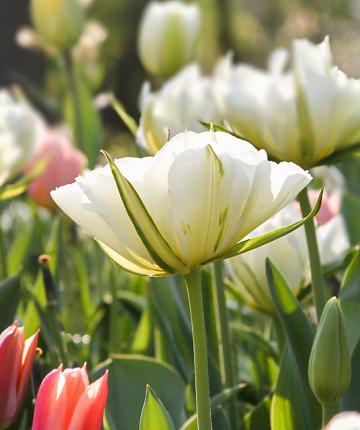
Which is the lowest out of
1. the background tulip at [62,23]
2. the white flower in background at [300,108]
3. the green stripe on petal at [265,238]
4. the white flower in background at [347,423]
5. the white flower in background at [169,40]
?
the white flower in background at [347,423]

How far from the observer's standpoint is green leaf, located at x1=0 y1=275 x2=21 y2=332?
0.92 meters

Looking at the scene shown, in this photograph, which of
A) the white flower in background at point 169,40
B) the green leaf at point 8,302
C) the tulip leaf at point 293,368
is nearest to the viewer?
the tulip leaf at point 293,368

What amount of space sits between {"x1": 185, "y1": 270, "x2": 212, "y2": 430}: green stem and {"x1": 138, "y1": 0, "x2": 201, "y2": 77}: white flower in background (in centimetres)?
144

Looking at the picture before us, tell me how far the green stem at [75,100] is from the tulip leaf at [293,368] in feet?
2.71

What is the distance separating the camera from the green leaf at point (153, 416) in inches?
26.6

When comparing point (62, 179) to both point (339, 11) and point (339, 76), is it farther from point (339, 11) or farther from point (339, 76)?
point (339, 11)

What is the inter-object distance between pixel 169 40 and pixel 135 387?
48.5 inches

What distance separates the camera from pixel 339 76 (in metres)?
0.90

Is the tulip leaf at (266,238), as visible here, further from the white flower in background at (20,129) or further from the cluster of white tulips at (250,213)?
the white flower in background at (20,129)

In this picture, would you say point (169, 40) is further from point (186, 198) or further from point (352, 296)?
point (186, 198)

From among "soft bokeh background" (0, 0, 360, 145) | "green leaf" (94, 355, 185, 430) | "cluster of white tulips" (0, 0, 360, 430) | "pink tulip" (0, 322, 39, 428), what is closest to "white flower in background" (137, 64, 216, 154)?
"cluster of white tulips" (0, 0, 360, 430)

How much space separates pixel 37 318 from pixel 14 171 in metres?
0.35

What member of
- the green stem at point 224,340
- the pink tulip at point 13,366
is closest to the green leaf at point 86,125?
the green stem at point 224,340

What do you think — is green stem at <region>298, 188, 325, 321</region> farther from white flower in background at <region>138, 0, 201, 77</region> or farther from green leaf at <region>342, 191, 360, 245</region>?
white flower in background at <region>138, 0, 201, 77</region>
